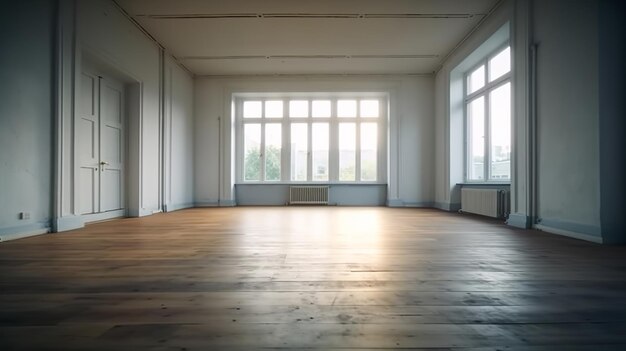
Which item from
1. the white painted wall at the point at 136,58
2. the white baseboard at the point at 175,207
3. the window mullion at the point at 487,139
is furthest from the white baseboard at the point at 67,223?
the window mullion at the point at 487,139

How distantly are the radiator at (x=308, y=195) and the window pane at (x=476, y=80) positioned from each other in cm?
465

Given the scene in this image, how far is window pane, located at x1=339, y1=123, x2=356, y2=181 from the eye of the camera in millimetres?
9820

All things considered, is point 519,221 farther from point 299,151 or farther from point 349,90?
point 299,151

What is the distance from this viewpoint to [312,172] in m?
9.84

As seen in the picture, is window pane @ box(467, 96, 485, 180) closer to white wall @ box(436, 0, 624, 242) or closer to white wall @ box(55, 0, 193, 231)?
white wall @ box(436, 0, 624, 242)

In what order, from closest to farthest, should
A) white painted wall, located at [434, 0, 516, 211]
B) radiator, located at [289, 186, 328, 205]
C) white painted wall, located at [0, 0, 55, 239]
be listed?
white painted wall, located at [0, 0, 55, 239]
white painted wall, located at [434, 0, 516, 211]
radiator, located at [289, 186, 328, 205]

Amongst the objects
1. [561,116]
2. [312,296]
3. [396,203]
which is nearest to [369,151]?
[396,203]

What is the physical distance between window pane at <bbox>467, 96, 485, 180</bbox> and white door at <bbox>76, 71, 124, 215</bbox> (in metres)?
7.53

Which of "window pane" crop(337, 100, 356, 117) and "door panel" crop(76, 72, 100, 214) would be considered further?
"window pane" crop(337, 100, 356, 117)

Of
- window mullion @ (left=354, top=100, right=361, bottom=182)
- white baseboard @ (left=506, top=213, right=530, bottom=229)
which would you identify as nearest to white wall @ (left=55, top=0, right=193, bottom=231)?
window mullion @ (left=354, top=100, right=361, bottom=182)

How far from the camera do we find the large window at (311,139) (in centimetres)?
979

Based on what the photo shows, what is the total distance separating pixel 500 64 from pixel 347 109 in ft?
14.7

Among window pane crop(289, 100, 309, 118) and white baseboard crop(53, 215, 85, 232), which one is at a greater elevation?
window pane crop(289, 100, 309, 118)

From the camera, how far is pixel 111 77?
594 cm
